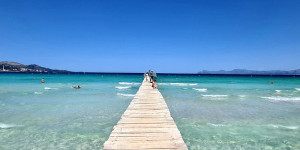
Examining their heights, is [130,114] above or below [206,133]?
above

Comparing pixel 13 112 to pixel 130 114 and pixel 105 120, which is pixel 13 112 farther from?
pixel 130 114

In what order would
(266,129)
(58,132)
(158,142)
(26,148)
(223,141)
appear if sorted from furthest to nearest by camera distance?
(266,129), (58,132), (223,141), (26,148), (158,142)

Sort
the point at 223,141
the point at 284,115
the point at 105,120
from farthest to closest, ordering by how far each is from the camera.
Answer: the point at 284,115
the point at 105,120
the point at 223,141

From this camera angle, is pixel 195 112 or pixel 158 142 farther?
pixel 195 112

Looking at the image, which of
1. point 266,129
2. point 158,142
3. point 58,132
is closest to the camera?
point 158,142

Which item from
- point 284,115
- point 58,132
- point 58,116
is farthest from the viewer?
point 284,115

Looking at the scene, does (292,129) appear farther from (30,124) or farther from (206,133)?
(30,124)

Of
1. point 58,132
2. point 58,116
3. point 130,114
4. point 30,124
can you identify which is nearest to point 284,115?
point 130,114

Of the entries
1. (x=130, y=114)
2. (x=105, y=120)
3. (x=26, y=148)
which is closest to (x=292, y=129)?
(x=130, y=114)

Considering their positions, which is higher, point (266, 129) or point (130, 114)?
point (130, 114)

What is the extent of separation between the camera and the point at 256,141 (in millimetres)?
7250

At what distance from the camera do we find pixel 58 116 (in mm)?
10602

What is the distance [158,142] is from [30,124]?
7.37 metres

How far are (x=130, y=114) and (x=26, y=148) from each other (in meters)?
3.64
